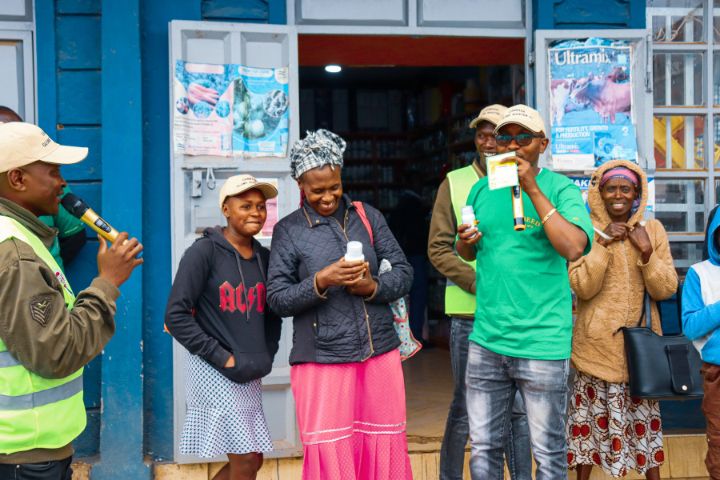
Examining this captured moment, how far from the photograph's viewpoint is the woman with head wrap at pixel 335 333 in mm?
3281

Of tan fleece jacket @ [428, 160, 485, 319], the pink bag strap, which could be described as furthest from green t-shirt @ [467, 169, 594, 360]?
tan fleece jacket @ [428, 160, 485, 319]

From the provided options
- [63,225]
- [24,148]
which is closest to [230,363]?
[24,148]

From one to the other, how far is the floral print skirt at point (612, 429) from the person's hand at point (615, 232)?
2.45 feet

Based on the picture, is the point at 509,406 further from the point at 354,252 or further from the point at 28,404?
the point at 28,404

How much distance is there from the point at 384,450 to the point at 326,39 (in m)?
2.75

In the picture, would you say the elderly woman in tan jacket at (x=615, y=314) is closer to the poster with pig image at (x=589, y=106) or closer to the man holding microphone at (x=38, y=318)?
the poster with pig image at (x=589, y=106)

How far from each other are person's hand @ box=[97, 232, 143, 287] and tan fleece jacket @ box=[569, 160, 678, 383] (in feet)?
7.95

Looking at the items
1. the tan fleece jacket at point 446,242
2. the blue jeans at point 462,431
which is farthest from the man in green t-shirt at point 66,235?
the blue jeans at point 462,431

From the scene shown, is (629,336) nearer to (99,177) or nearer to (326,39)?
(326,39)

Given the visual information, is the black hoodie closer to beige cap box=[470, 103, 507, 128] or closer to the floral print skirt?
beige cap box=[470, 103, 507, 128]

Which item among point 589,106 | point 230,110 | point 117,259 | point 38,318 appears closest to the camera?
point 38,318

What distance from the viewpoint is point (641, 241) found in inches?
160

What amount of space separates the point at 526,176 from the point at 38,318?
1.85 m

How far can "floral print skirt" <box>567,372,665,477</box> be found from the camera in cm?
414
